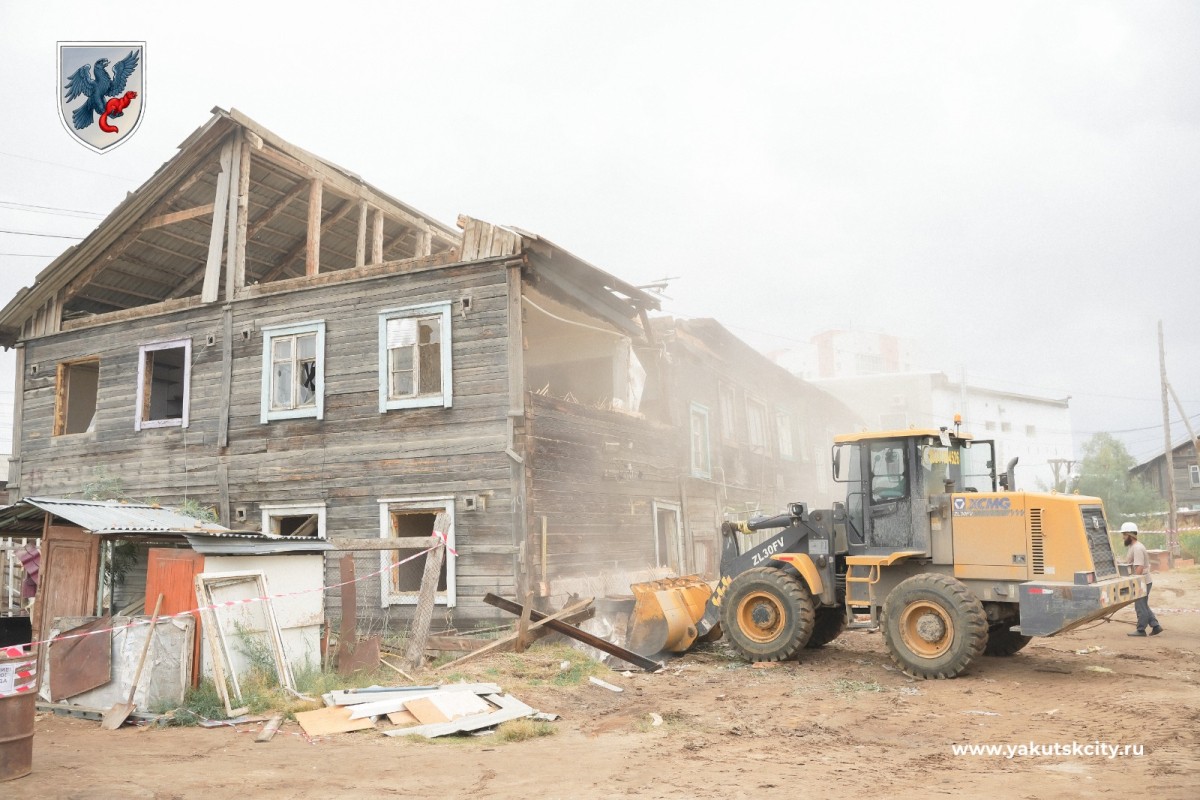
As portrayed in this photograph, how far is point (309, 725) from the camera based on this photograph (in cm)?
846

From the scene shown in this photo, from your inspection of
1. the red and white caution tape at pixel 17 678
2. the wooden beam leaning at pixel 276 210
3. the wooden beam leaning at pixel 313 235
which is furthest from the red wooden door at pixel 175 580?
the wooden beam leaning at pixel 276 210

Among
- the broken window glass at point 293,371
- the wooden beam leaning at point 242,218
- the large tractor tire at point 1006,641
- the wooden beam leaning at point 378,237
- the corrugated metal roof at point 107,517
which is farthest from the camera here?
the wooden beam leaning at point 378,237

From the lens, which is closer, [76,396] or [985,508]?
[985,508]

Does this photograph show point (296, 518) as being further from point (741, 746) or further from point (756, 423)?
point (756, 423)

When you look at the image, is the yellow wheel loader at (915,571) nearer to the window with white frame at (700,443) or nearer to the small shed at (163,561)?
the small shed at (163,561)

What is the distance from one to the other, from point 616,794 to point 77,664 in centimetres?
668

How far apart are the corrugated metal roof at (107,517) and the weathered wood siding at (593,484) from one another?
5.01m

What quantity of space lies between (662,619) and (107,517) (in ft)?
22.8

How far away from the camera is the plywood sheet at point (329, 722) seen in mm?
8383

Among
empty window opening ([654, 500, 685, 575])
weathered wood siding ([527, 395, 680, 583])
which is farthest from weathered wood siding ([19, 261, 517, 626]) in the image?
empty window opening ([654, 500, 685, 575])

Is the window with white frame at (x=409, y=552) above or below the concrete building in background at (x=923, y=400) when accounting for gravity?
below

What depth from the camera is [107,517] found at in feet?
35.3

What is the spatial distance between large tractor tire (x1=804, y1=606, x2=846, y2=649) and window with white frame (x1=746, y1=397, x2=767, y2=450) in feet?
39.8

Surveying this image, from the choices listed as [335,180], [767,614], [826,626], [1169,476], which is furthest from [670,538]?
[1169,476]
